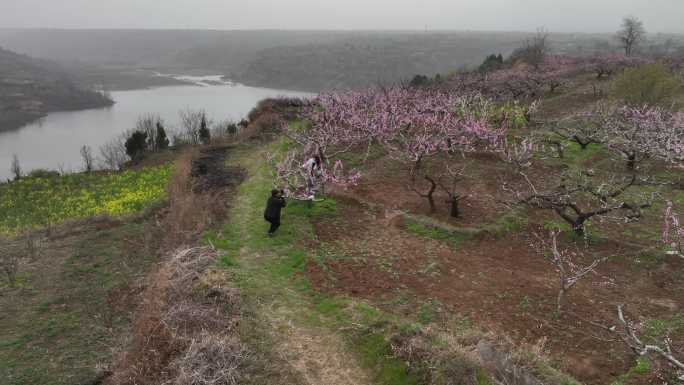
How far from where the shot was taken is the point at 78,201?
25.5m

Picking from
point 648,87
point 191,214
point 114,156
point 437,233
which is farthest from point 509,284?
point 114,156

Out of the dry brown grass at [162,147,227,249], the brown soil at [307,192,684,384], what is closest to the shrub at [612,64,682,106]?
the brown soil at [307,192,684,384]

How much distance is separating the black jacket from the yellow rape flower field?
1044 centimetres

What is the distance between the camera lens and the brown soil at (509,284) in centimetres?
948

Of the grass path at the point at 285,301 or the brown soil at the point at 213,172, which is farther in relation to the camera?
the brown soil at the point at 213,172

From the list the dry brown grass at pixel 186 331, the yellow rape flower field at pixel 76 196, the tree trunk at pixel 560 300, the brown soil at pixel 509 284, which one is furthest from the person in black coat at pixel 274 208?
the yellow rape flower field at pixel 76 196

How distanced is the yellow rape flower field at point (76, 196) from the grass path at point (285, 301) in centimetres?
916

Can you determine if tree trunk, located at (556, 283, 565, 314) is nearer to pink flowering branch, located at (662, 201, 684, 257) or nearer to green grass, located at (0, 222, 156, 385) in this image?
pink flowering branch, located at (662, 201, 684, 257)

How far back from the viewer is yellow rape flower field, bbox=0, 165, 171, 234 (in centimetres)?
2281

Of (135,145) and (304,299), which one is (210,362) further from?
(135,145)

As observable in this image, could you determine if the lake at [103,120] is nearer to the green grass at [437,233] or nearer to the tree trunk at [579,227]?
the green grass at [437,233]

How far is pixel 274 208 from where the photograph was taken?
14.4 m

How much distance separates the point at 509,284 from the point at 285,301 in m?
5.70

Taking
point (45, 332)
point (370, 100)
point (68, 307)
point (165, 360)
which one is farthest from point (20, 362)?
point (370, 100)
